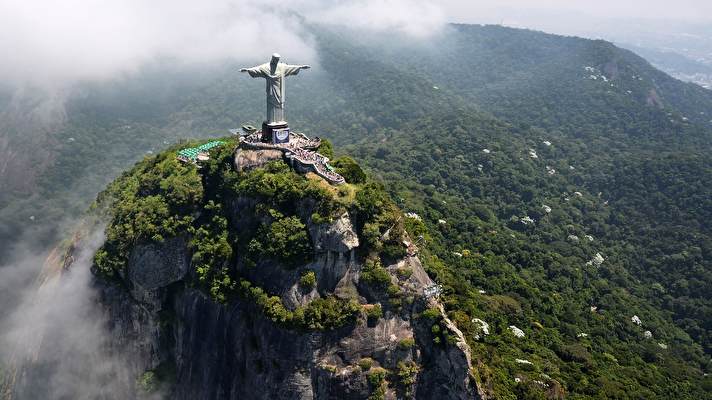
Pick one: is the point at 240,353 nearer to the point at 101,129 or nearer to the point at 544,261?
the point at 544,261

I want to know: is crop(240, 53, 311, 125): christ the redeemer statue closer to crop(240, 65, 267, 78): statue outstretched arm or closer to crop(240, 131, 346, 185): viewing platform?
crop(240, 65, 267, 78): statue outstretched arm

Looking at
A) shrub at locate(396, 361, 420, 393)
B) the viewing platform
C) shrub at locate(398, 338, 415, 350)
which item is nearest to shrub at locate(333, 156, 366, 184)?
the viewing platform

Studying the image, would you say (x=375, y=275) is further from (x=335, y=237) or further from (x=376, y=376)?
(x=376, y=376)

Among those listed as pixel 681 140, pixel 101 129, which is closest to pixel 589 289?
pixel 681 140

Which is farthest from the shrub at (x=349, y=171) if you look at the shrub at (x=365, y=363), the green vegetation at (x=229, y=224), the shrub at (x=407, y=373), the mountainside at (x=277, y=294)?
the shrub at (x=407, y=373)

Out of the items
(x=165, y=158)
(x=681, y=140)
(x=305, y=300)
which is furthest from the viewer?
(x=681, y=140)

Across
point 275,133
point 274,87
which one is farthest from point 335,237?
point 274,87

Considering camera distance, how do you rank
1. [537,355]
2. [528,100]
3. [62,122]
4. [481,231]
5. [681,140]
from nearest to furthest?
[537,355] < [481,231] < [681,140] < [62,122] < [528,100]
